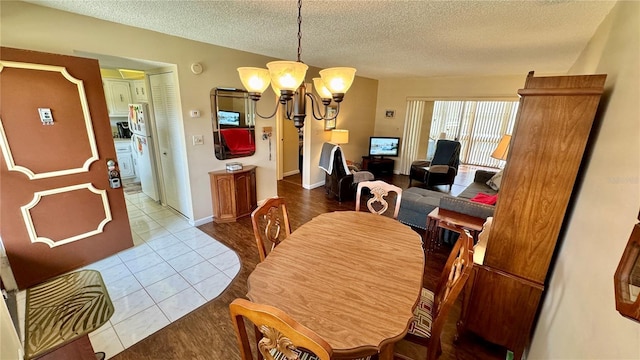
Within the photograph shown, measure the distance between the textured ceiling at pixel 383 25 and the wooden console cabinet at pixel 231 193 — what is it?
1.67m

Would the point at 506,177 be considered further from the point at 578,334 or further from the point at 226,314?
the point at 226,314

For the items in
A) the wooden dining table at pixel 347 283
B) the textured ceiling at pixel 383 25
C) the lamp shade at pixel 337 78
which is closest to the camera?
the wooden dining table at pixel 347 283

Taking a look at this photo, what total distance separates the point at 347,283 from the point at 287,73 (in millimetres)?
1162

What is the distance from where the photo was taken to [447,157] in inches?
218

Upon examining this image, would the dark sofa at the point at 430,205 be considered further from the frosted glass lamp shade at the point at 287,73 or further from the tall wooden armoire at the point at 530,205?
the frosted glass lamp shade at the point at 287,73

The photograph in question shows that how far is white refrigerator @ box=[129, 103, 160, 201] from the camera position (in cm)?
381

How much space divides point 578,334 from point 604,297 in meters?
0.24

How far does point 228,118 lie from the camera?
11.7 ft

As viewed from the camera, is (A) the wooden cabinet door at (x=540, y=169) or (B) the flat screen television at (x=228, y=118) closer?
(A) the wooden cabinet door at (x=540, y=169)

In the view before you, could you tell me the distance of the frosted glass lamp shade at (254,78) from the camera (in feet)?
5.38

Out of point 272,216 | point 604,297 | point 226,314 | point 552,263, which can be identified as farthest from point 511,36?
point 226,314

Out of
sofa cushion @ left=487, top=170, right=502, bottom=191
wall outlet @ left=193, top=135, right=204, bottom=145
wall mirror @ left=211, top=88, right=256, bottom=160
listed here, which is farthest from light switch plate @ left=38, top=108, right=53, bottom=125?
sofa cushion @ left=487, top=170, right=502, bottom=191

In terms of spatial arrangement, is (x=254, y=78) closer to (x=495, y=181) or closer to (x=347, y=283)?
(x=347, y=283)

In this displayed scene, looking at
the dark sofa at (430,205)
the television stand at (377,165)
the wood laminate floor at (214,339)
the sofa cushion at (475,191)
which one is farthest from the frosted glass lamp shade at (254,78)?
the television stand at (377,165)
